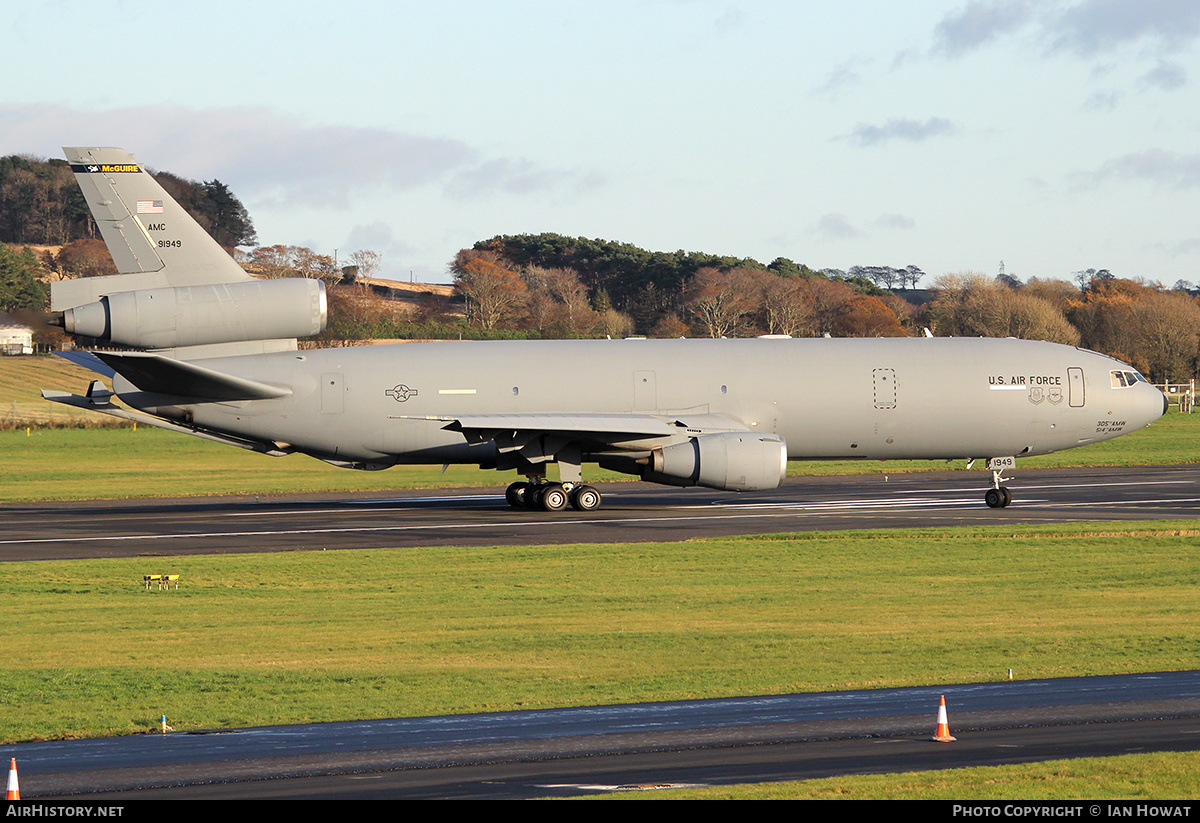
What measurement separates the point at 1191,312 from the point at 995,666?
118695 mm

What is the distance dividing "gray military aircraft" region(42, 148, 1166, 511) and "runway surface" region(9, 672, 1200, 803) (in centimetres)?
2250

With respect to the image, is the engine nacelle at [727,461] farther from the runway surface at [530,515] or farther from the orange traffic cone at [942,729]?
the orange traffic cone at [942,729]

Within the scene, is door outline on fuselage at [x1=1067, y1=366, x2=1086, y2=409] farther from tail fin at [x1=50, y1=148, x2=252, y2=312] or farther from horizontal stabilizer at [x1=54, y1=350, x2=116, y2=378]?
horizontal stabilizer at [x1=54, y1=350, x2=116, y2=378]

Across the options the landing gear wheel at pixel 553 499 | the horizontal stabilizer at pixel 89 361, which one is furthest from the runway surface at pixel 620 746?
the horizontal stabilizer at pixel 89 361

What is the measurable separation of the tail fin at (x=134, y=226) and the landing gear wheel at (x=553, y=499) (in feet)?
37.7

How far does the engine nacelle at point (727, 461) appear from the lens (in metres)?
36.6

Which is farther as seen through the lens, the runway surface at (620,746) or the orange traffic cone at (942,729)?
the orange traffic cone at (942,729)

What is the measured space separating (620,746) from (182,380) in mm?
26561

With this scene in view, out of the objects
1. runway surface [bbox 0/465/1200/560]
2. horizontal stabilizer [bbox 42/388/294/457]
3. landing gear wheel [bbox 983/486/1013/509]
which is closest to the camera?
runway surface [bbox 0/465/1200/560]

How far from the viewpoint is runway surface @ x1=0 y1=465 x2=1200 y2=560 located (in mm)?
32469

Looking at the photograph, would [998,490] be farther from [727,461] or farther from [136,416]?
[136,416]

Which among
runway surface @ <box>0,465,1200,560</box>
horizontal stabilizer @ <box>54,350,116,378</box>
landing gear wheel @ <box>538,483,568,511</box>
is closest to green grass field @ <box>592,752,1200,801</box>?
runway surface @ <box>0,465,1200,560</box>
